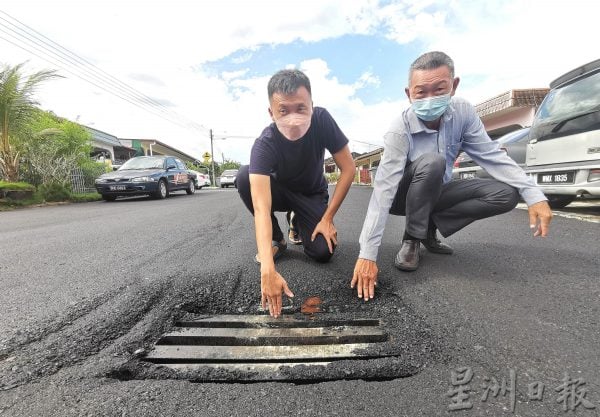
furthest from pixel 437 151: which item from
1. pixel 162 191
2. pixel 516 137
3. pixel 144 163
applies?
pixel 144 163

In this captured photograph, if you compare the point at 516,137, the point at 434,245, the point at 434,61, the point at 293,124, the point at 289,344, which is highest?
the point at 434,61

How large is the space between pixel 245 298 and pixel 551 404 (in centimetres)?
138

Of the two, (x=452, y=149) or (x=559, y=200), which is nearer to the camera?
(x=452, y=149)

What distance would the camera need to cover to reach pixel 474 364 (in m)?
1.20

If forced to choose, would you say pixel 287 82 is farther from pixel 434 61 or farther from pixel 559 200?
pixel 559 200

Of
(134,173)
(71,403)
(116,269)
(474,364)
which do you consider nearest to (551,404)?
(474,364)

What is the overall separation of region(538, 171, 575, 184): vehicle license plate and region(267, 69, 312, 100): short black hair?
392cm

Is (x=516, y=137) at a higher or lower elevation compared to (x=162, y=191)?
higher

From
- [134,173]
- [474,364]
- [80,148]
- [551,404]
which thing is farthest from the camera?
[80,148]

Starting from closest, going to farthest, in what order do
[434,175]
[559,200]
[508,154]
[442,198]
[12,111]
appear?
[434,175]
[442,198]
[559,200]
[508,154]
[12,111]

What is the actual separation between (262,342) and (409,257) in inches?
47.3

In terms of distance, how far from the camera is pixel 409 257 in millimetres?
2182

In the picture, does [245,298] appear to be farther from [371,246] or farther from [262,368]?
[371,246]

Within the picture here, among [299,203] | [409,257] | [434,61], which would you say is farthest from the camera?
[299,203]
